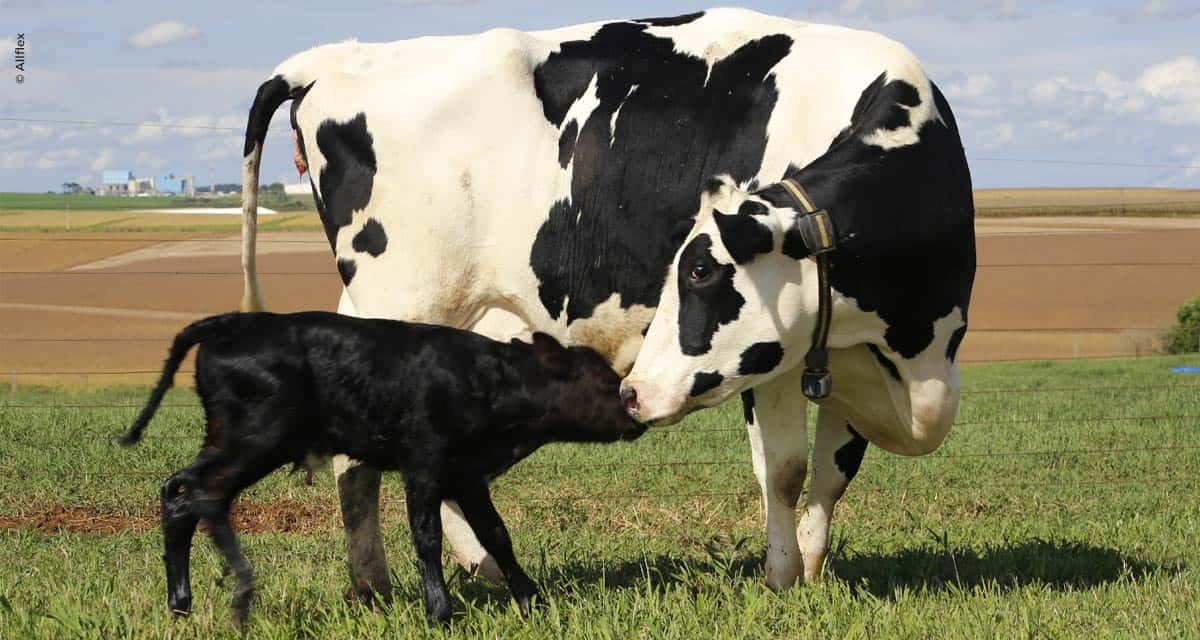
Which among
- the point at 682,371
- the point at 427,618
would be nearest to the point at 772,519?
the point at 682,371

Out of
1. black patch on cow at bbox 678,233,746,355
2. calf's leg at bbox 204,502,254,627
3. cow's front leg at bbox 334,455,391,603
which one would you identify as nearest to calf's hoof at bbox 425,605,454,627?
cow's front leg at bbox 334,455,391,603

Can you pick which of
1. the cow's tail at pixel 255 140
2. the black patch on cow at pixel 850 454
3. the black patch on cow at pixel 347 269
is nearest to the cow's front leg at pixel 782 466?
the black patch on cow at pixel 850 454

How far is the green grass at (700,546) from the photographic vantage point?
523 centimetres

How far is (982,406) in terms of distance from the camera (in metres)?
15.0

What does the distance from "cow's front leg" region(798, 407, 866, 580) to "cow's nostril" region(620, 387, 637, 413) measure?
1.39m

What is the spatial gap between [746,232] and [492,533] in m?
1.63

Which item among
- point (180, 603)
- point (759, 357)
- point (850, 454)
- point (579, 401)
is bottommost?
point (180, 603)

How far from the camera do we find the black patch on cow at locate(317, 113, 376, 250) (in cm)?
677

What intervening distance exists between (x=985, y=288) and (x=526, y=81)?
33808 millimetres

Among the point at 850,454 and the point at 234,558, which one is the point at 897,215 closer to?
the point at 850,454

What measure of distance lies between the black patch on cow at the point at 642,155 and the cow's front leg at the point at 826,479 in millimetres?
1115

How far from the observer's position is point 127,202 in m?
74.8

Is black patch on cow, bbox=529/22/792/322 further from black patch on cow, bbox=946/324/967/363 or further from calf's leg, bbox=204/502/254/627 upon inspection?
calf's leg, bbox=204/502/254/627

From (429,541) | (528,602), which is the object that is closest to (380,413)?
(429,541)
